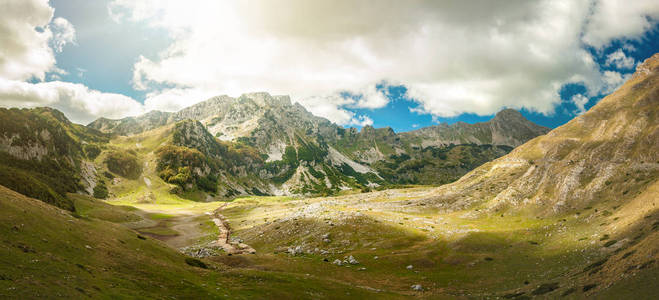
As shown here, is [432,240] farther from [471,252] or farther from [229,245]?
[229,245]

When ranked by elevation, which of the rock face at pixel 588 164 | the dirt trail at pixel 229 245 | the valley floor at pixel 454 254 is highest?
the rock face at pixel 588 164

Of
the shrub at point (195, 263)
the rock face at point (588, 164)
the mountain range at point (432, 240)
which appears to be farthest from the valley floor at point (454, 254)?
the rock face at point (588, 164)

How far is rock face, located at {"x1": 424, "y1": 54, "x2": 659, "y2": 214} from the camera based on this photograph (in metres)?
73.8

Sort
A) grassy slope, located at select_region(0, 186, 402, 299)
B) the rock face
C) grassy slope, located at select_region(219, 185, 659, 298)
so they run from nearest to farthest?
grassy slope, located at select_region(0, 186, 402, 299) < grassy slope, located at select_region(219, 185, 659, 298) < the rock face

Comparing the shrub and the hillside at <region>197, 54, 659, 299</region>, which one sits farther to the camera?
the shrub

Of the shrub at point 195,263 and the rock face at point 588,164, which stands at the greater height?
the rock face at point 588,164

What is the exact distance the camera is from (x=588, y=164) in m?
86.5

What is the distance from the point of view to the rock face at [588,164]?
2904 inches

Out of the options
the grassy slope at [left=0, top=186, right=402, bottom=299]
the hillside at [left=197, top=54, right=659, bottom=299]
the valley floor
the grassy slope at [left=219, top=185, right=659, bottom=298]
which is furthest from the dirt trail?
the grassy slope at [left=0, top=186, right=402, bottom=299]

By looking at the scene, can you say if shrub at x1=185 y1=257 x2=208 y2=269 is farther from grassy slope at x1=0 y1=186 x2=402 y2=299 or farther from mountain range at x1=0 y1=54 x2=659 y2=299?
grassy slope at x1=0 y1=186 x2=402 y2=299

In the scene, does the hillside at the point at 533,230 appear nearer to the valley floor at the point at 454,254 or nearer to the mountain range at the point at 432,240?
the valley floor at the point at 454,254

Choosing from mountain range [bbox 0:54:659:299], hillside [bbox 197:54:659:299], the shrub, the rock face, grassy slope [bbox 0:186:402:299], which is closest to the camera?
grassy slope [bbox 0:186:402:299]

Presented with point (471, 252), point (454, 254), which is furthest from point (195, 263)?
point (471, 252)

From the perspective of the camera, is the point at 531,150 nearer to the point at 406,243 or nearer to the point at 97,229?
the point at 406,243
